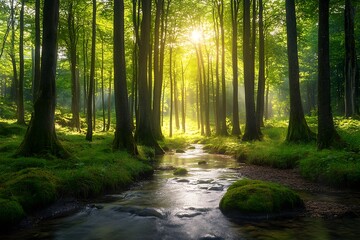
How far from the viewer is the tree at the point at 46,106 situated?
11812 millimetres

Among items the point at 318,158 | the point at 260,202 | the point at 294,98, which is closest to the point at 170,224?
the point at 260,202

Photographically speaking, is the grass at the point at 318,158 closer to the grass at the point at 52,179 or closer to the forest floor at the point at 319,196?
the forest floor at the point at 319,196

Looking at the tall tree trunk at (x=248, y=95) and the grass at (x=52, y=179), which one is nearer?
the grass at (x=52, y=179)

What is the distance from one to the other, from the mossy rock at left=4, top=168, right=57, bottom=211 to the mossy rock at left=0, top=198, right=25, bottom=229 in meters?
0.37

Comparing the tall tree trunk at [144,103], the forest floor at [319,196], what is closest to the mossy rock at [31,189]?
the forest floor at [319,196]

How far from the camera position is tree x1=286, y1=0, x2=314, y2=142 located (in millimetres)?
16625

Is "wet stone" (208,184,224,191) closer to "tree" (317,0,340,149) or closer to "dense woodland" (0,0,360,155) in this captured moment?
"tree" (317,0,340,149)

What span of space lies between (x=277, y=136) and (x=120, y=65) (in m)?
13.1

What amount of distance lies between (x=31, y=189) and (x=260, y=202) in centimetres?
553

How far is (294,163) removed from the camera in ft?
45.2

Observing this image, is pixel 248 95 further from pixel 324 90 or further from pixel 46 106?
pixel 46 106

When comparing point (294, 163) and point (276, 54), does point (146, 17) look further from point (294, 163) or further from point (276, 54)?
point (276, 54)

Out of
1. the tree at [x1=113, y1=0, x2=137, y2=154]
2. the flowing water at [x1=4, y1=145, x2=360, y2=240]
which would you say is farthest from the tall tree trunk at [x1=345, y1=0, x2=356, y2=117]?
the flowing water at [x1=4, y1=145, x2=360, y2=240]

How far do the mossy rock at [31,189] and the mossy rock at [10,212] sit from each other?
1.20 feet
